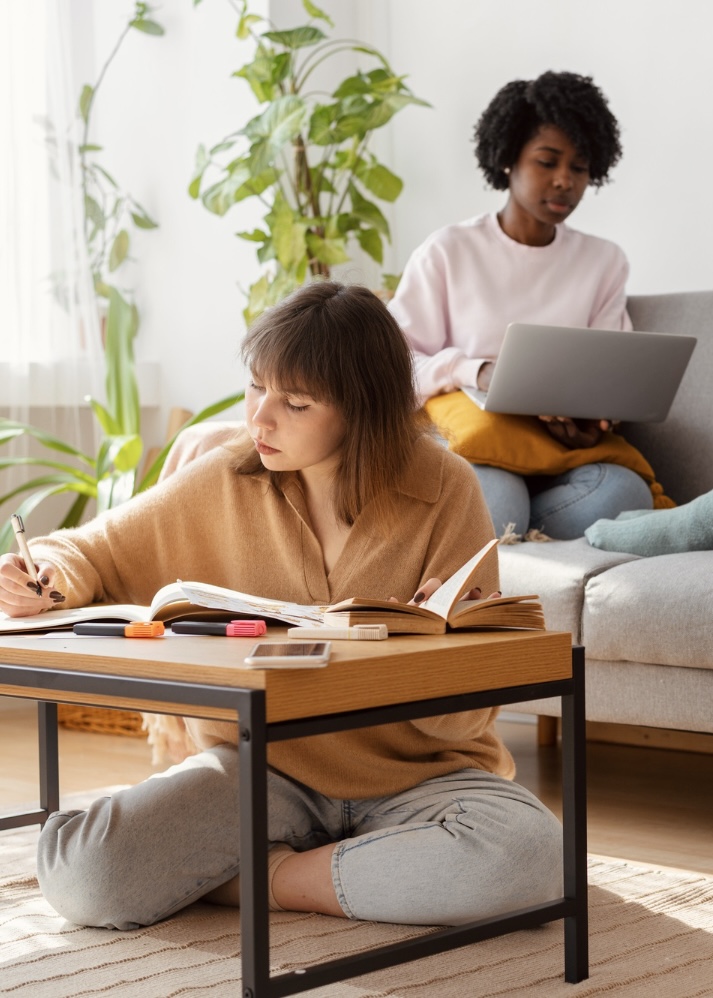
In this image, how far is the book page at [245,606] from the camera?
4.25 ft

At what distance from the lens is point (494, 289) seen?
278cm

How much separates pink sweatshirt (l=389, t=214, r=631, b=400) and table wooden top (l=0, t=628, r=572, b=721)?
4.92ft

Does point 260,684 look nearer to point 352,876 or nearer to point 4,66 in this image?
point 352,876

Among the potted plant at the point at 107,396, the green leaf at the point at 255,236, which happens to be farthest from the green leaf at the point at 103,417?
the green leaf at the point at 255,236

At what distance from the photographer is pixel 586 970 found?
138 cm

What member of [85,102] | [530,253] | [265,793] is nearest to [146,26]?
[85,102]

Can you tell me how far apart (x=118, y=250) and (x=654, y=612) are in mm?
2086

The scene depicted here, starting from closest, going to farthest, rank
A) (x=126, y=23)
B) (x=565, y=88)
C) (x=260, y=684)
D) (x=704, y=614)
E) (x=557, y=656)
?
(x=260, y=684) < (x=557, y=656) < (x=704, y=614) < (x=565, y=88) < (x=126, y=23)

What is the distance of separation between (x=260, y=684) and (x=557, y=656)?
0.37m

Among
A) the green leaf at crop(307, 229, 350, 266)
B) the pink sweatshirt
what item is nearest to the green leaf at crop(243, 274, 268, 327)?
the green leaf at crop(307, 229, 350, 266)

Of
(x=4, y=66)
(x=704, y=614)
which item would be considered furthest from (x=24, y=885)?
(x=4, y=66)

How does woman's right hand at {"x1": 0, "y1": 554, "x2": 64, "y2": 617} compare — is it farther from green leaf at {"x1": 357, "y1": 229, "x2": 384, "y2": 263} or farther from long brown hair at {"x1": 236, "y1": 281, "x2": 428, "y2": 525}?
green leaf at {"x1": 357, "y1": 229, "x2": 384, "y2": 263}

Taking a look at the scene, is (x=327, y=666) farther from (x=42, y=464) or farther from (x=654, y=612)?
(x=42, y=464)

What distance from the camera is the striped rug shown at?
53.2 inches
